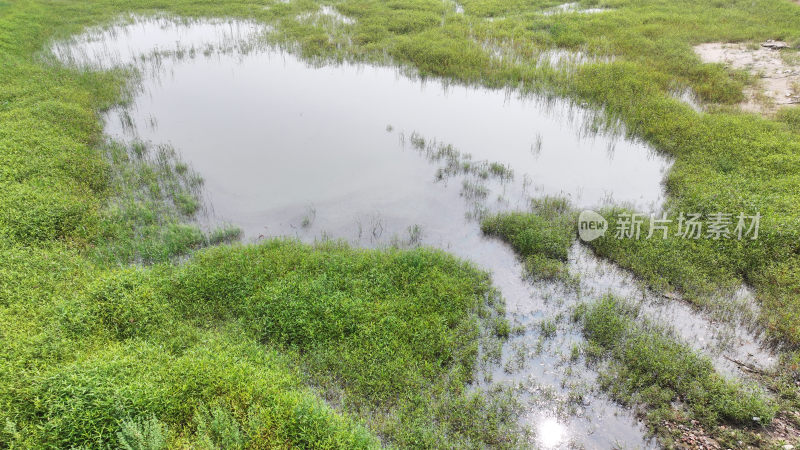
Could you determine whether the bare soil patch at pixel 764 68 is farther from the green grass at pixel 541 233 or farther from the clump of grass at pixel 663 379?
the clump of grass at pixel 663 379

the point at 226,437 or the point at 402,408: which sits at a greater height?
the point at 226,437

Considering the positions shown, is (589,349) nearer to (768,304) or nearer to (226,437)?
(768,304)

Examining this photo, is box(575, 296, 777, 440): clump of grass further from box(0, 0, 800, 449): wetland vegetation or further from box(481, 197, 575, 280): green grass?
box(481, 197, 575, 280): green grass

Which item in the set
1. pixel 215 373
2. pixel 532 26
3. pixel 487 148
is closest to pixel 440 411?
pixel 215 373

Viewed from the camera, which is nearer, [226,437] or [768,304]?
[226,437]

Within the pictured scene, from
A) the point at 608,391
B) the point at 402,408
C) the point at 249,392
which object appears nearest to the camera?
the point at 249,392

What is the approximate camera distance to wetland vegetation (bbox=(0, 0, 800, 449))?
5621 millimetres

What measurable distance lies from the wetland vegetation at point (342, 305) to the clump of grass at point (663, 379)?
37 millimetres

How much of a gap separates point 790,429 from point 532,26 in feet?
66.9

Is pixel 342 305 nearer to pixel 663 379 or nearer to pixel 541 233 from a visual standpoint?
pixel 541 233

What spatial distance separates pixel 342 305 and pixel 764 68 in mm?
19523

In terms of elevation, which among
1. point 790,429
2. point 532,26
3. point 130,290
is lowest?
point 790,429

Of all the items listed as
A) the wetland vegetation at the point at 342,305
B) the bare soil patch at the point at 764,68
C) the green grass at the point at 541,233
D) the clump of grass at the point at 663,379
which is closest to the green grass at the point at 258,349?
the wetland vegetation at the point at 342,305

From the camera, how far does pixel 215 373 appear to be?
235 inches
